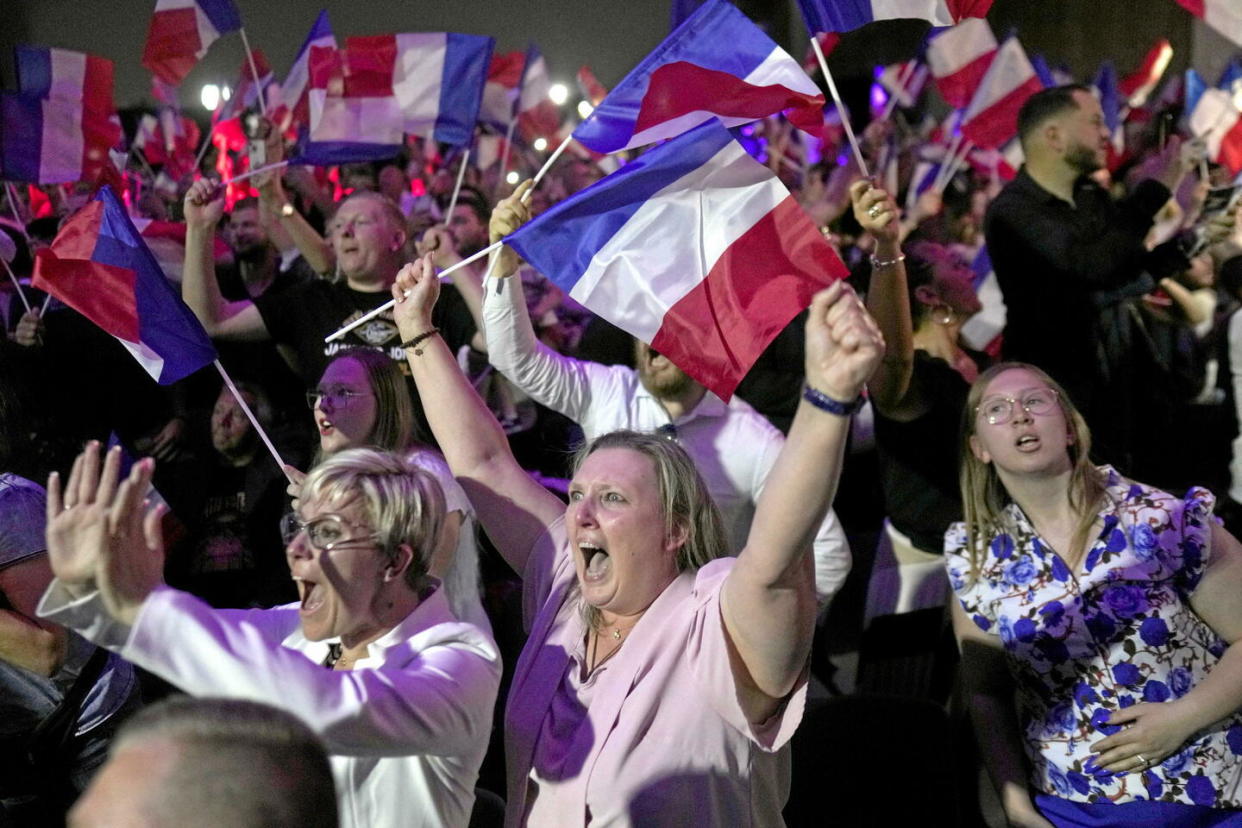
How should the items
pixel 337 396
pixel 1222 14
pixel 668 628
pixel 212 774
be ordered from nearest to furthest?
pixel 212 774, pixel 668 628, pixel 337 396, pixel 1222 14

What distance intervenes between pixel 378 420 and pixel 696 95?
3.90 feet

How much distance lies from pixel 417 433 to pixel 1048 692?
179 centimetres

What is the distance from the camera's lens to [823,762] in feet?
10.1

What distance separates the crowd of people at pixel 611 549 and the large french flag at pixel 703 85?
0.95ft

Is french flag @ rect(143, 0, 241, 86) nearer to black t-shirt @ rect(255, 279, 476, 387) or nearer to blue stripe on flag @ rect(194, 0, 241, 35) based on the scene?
blue stripe on flag @ rect(194, 0, 241, 35)

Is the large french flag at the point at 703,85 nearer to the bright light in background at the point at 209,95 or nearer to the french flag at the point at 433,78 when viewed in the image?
the french flag at the point at 433,78

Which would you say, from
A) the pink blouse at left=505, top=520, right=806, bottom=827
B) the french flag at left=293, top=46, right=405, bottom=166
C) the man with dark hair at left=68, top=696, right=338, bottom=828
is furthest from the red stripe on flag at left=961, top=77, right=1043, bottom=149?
the man with dark hair at left=68, top=696, right=338, bottom=828

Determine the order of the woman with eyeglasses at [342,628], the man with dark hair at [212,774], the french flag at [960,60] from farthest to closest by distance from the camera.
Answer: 1. the french flag at [960,60]
2. the woman with eyeglasses at [342,628]
3. the man with dark hair at [212,774]

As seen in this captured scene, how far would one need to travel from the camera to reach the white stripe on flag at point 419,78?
5.82 m

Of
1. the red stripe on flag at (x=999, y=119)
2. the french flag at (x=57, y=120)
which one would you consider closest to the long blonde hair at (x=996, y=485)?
the red stripe on flag at (x=999, y=119)

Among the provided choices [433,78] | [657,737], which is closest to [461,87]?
[433,78]

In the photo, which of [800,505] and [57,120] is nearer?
[800,505]

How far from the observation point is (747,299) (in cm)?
273

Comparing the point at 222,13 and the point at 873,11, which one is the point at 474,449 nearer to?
the point at 873,11
